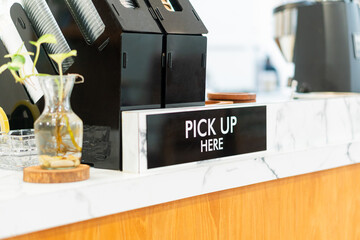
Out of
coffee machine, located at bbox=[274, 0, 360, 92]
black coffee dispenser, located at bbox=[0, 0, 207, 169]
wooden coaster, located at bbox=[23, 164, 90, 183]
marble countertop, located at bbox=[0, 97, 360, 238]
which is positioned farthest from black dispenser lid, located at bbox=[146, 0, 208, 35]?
coffee machine, located at bbox=[274, 0, 360, 92]

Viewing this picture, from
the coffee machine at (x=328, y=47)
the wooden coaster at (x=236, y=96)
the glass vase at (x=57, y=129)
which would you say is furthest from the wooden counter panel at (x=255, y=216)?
the coffee machine at (x=328, y=47)

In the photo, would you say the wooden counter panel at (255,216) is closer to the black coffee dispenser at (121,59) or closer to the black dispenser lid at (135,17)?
the black coffee dispenser at (121,59)

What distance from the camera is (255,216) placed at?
58.7 inches

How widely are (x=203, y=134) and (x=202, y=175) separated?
11 centimetres

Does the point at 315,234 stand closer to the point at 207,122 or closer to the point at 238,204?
the point at 238,204

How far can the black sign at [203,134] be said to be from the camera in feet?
4.09

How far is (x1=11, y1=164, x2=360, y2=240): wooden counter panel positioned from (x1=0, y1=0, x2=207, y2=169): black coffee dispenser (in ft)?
0.51

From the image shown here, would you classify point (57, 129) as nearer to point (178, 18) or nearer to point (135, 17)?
point (135, 17)

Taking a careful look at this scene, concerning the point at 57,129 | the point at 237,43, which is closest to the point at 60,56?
the point at 57,129

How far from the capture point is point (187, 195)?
1.26 m

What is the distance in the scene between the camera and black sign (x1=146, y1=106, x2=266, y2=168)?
49.0 inches

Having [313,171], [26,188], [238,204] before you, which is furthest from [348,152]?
[26,188]

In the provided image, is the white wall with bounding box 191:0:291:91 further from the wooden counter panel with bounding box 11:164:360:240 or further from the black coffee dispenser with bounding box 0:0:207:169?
the black coffee dispenser with bounding box 0:0:207:169

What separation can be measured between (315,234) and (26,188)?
95 cm
